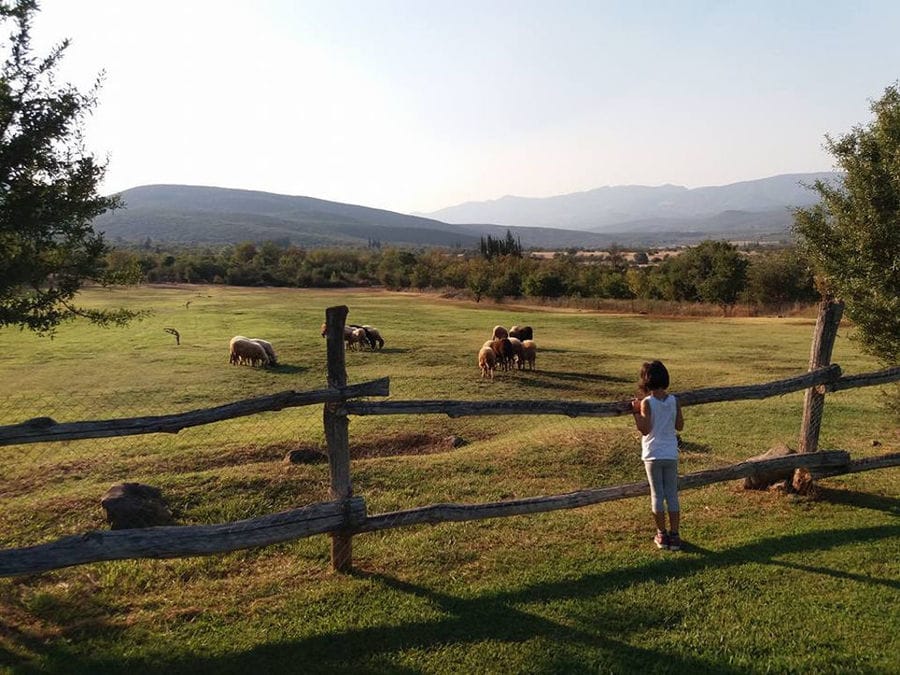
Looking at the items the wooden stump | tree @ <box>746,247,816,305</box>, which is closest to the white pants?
the wooden stump

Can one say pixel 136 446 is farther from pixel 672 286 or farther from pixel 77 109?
pixel 672 286

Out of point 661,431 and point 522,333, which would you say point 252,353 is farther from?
point 661,431

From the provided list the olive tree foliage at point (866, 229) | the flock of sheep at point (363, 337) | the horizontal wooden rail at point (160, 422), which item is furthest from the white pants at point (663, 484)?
the flock of sheep at point (363, 337)

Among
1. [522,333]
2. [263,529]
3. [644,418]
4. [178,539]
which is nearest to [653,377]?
[644,418]

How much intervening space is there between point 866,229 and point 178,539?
36.7ft

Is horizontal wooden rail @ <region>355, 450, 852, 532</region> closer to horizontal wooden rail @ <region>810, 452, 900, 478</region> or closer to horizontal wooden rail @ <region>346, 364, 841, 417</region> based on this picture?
horizontal wooden rail @ <region>810, 452, 900, 478</region>

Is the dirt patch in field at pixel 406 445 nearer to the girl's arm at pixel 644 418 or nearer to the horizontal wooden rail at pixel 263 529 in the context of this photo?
the horizontal wooden rail at pixel 263 529

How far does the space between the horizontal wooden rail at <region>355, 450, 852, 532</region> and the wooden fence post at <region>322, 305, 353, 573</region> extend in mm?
425

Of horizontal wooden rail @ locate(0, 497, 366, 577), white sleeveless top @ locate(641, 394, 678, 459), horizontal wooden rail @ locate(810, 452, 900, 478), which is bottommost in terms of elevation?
horizontal wooden rail @ locate(810, 452, 900, 478)

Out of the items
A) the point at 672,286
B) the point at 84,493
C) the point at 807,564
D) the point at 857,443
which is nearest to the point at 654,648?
the point at 807,564

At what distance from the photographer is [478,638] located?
15.6 ft

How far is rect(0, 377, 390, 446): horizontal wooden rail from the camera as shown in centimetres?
518

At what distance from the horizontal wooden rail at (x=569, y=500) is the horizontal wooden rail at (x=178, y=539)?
0.36 m

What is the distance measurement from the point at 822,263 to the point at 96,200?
1226 cm
